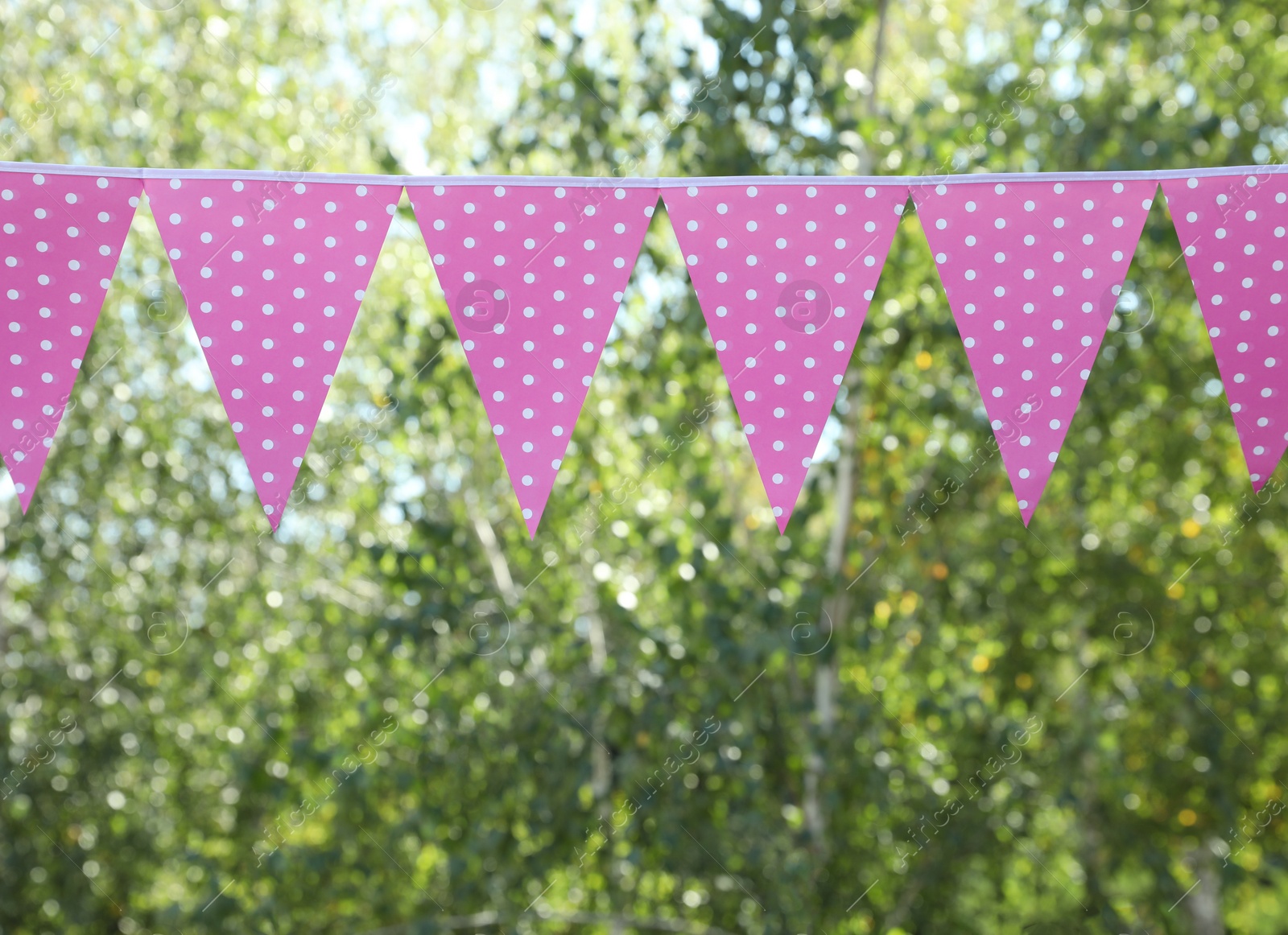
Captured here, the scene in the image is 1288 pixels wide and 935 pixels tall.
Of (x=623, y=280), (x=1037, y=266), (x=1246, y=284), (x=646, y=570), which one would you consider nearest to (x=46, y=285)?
(x=623, y=280)

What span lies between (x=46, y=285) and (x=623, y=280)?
0.74 meters

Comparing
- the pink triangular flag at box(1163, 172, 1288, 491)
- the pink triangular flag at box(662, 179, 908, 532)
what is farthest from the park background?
the pink triangular flag at box(1163, 172, 1288, 491)

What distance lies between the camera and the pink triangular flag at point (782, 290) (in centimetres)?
136

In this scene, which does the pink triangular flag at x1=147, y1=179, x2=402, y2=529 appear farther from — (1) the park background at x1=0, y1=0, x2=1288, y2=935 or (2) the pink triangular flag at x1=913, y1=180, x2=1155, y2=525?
(1) the park background at x1=0, y1=0, x2=1288, y2=935

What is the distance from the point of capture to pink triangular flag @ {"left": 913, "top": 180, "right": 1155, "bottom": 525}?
1.35 meters

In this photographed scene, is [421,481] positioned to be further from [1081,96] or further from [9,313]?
[1081,96]

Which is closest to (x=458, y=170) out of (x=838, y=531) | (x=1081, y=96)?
(x=838, y=531)

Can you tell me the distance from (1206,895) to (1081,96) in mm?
3080

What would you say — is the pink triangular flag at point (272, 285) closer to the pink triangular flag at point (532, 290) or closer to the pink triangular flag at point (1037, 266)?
the pink triangular flag at point (532, 290)

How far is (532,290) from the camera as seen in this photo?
1356mm

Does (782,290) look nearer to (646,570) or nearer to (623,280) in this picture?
(623,280)

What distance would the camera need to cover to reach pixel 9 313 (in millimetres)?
1328

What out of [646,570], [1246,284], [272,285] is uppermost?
[272,285]

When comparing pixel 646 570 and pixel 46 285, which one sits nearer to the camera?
pixel 46 285
